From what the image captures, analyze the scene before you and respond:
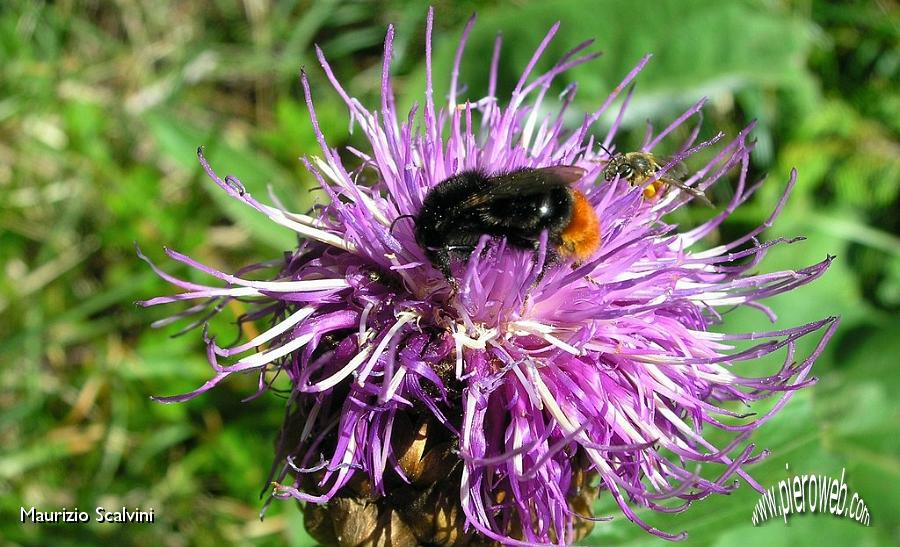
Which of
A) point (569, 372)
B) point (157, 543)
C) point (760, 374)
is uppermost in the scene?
point (569, 372)

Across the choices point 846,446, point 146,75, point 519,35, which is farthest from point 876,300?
point 146,75

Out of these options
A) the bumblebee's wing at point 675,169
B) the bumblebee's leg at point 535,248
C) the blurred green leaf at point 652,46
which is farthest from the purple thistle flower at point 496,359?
the blurred green leaf at point 652,46

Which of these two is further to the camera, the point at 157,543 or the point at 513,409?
the point at 157,543

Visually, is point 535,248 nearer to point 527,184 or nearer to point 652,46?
point 527,184

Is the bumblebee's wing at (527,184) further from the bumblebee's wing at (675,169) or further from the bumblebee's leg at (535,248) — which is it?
the bumblebee's wing at (675,169)

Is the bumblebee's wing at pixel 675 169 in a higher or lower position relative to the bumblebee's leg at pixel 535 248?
higher

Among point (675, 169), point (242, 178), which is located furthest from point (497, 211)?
point (242, 178)

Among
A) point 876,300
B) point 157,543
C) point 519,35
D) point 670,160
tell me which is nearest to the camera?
point 670,160

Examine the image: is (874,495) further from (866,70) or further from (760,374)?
(866,70)
